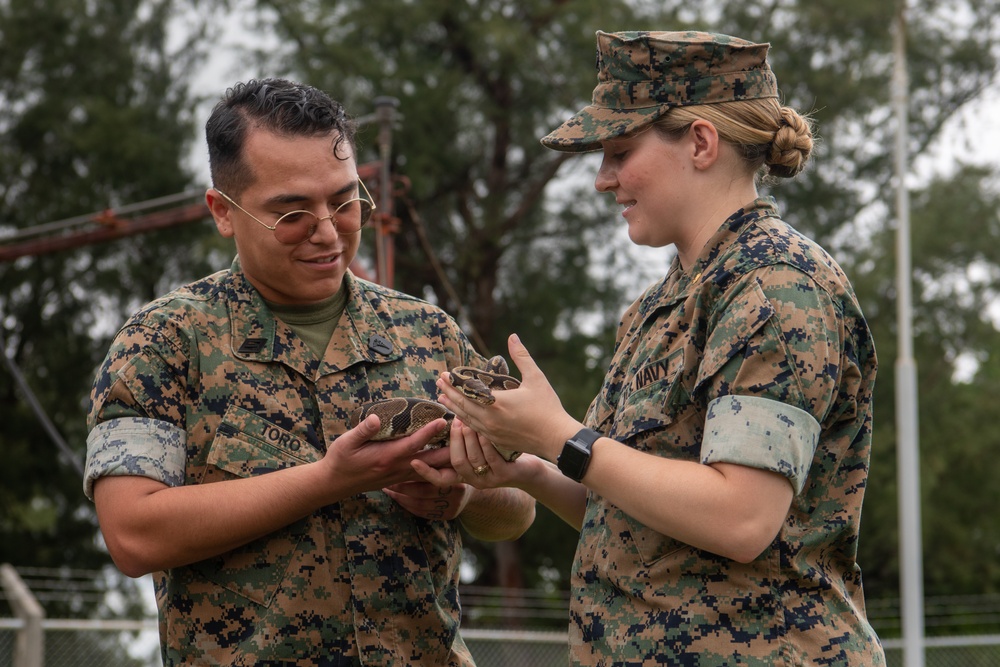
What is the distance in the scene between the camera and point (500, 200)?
22.5 metres

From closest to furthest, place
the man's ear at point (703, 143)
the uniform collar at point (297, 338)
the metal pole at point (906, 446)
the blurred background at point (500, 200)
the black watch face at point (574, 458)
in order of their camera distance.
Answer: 1. the black watch face at point (574, 458)
2. the man's ear at point (703, 143)
3. the uniform collar at point (297, 338)
4. the metal pole at point (906, 446)
5. the blurred background at point (500, 200)

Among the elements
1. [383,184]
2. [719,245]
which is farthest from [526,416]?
[383,184]

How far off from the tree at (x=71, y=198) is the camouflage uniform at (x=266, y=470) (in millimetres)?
18192

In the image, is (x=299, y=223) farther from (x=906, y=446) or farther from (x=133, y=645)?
(x=906, y=446)

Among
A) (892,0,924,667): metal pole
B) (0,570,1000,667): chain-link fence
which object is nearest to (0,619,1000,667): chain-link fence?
(0,570,1000,667): chain-link fence

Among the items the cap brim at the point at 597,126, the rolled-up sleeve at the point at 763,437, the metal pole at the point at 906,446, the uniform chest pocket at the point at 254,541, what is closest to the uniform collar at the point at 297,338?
the uniform chest pocket at the point at 254,541

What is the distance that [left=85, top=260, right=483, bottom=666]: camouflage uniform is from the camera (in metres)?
3.51

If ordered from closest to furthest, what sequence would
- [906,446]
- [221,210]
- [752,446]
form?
[752,446]
[221,210]
[906,446]

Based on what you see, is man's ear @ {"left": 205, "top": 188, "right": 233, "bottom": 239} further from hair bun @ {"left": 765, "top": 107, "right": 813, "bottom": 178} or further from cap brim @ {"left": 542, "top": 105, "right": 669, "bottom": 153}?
hair bun @ {"left": 765, "top": 107, "right": 813, "bottom": 178}

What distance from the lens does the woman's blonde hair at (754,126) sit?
3.22 meters

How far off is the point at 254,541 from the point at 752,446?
60.8 inches

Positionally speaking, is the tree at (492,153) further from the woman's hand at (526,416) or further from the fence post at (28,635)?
the woman's hand at (526,416)

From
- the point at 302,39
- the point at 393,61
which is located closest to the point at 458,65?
the point at 393,61

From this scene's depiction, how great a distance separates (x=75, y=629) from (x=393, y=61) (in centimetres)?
1515
